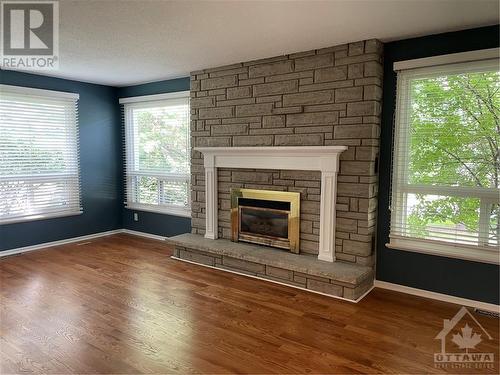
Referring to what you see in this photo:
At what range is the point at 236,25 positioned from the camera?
286cm

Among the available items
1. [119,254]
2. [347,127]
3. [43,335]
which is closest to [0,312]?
[43,335]

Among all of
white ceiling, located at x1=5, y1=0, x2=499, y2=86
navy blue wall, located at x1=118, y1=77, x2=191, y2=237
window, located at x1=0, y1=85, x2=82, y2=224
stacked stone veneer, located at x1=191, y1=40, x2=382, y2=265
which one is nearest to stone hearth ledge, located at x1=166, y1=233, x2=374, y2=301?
stacked stone veneer, located at x1=191, y1=40, x2=382, y2=265

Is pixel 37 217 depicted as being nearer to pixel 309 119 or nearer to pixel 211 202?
pixel 211 202

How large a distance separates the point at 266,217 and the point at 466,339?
85.2 inches

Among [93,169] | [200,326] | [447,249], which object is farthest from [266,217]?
[93,169]

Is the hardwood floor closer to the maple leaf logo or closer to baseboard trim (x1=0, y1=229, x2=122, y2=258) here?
the maple leaf logo

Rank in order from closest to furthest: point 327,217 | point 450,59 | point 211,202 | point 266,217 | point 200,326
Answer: point 200,326 → point 450,59 → point 327,217 → point 266,217 → point 211,202

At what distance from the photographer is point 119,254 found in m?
4.67

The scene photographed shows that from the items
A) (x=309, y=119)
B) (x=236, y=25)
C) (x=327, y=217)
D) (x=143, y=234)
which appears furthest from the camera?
(x=143, y=234)

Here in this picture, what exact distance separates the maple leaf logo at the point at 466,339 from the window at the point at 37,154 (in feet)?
16.4

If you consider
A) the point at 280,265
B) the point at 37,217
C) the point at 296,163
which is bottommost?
the point at 280,265

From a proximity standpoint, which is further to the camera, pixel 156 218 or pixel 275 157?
pixel 156 218

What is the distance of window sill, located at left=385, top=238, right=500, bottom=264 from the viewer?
9.80ft

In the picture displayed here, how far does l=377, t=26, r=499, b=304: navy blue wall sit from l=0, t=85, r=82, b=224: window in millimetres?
4298
